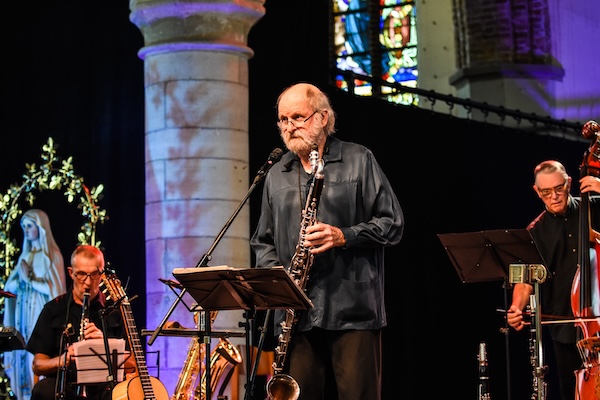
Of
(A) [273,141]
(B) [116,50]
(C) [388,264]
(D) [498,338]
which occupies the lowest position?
(D) [498,338]

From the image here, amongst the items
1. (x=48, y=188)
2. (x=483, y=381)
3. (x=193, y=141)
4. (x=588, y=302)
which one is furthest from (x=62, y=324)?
(x=588, y=302)

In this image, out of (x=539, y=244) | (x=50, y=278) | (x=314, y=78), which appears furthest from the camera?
(x=314, y=78)

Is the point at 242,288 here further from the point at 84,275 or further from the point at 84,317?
the point at 84,275

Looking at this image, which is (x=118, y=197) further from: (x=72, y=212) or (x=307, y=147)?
(x=307, y=147)

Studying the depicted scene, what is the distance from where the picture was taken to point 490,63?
40.8 ft

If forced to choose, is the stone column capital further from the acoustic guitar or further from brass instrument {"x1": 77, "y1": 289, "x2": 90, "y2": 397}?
the acoustic guitar

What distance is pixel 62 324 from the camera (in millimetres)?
6879

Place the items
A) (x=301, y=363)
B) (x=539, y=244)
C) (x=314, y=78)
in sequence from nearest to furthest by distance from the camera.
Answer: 1. (x=301, y=363)
2. (x=539, y=244)
3. (x=314, y=78)

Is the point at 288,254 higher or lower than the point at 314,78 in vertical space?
lower

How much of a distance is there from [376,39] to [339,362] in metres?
11.0

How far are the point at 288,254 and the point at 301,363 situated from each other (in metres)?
0.49

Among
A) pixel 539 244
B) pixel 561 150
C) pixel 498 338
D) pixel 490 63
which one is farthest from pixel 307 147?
pixel 490 63

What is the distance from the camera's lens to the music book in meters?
6.31

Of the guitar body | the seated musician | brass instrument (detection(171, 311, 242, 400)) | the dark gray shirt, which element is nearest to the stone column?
brass instrument (detection(171, 311, 242, 400))
